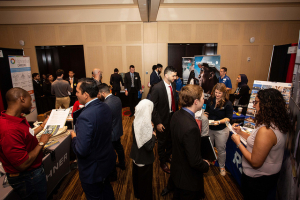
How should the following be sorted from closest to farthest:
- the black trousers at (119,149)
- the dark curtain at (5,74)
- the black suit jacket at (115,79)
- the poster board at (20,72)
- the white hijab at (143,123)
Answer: the white hijab at (143,123) → the black trousers at (119,149) → the dark curtain at (5,74) → the poster board at (20,72) → the black suit jacket at (115,79)

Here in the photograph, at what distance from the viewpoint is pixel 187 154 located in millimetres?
1343

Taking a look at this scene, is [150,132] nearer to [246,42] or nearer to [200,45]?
[200,45]

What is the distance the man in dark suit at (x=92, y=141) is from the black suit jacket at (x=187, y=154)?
743 millimetres

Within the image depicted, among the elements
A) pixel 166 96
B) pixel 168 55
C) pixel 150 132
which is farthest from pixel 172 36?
pixel 150 132

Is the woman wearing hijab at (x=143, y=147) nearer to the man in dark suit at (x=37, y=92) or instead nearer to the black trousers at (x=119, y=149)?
the black trousers at (x=119, y=149)

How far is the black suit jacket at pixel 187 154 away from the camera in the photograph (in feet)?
4.29

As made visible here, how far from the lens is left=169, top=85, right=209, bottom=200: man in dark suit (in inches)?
51.8

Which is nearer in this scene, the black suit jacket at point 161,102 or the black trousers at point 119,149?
the black trousers at point 119,149

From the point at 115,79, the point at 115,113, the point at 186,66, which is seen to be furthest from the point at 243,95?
the point at 115,79

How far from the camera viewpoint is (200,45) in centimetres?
706

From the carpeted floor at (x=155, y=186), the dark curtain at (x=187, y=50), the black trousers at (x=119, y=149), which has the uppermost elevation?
the dark curtain at (x=187, y=50)

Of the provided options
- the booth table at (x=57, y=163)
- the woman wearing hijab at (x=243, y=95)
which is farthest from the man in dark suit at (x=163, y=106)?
the woman wearing hijab at (x=243, y=95)

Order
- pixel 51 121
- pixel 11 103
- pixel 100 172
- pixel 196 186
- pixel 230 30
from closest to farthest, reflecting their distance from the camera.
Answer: pixel 11 103 < pixel 196 186 < pixel 100 172 < pixel 51 121 < pixel 230 30

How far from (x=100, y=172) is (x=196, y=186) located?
100cm
